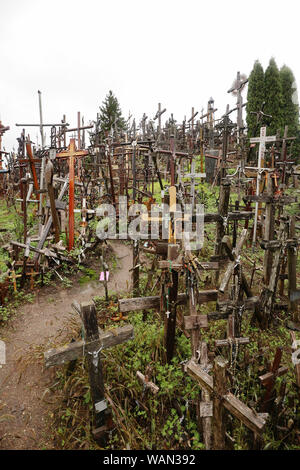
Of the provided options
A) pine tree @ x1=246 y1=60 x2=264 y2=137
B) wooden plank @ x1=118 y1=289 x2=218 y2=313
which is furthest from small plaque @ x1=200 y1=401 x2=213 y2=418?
pine tree @ x1=246 y1=60 x2=264 y2=137

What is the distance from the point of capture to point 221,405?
8.20ft

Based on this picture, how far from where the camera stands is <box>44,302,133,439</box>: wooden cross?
2.83 metres

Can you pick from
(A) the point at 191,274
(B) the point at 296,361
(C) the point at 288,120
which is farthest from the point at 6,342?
(C) the point at 288,120

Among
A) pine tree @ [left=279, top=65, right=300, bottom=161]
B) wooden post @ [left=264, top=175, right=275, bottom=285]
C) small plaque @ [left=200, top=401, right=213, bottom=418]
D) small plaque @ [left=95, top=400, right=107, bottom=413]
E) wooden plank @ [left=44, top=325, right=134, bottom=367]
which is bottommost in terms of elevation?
small plaque @ [left=95, top=400, right=107, bottom=413]

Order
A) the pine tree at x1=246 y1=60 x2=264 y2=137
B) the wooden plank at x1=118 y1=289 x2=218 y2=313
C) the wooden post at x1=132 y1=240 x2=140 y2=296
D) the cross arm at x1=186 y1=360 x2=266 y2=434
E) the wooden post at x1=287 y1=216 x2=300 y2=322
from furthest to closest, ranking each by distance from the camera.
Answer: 1. the pine tree at x1=246 y1=60 x2=264 y2=137
2. the wooden post at x1=132 y1=240 x2=140 y2=296
3. the wooden post at x1=287 y1=216 x2=300 y2=322
4. the wooden plank at x1=118 y1=289 x2=218 y2=313
5. the cross arm at x1=186 y1=360 x2=266 y2=434

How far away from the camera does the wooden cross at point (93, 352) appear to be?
2.83 m

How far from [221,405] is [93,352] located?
1421mm

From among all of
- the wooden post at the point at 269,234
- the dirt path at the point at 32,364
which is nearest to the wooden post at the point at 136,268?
the dirt path at the point at 32,364

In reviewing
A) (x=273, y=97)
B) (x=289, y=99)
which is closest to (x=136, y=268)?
(x=273, y=97)

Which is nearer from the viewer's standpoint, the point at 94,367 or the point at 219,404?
the point at 219,404

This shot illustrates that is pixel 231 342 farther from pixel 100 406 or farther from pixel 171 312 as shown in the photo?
pixel 100 406

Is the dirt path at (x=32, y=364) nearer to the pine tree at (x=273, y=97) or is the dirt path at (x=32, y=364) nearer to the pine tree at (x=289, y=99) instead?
the pine tree at (x=273, y=97)

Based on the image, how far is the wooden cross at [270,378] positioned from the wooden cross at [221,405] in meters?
0.54

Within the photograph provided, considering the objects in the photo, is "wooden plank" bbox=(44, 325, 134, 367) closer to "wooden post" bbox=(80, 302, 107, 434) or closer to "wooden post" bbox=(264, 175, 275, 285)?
"wooden post" bbox=(80, 302, 107, 434)
